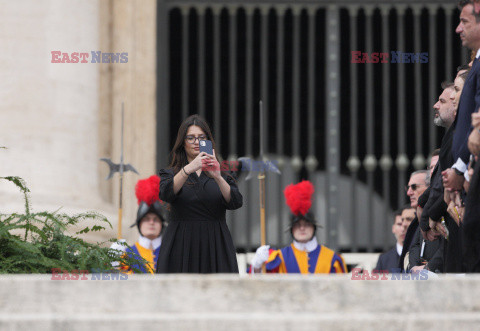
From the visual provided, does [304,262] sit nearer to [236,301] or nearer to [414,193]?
[414,193]

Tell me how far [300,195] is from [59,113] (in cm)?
219

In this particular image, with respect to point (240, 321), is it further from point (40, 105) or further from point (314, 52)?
point (314, 52)

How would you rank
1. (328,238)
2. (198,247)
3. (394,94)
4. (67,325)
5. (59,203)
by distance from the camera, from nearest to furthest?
(67,325)
(198,247)
(59,203)
(328,238)
(394,94)

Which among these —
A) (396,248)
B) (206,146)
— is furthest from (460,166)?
(396,248)

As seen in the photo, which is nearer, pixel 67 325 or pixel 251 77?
pixel 67 325

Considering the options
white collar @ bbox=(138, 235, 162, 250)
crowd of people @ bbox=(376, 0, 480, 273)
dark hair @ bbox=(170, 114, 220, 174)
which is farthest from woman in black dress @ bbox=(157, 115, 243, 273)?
white collar @ bbox=(138, 235, 162, 250)

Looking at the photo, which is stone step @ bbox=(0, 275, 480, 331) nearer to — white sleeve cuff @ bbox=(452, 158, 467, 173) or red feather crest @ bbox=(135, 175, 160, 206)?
white sleeve cuff @ bbox=(452, 158, 467, 173)

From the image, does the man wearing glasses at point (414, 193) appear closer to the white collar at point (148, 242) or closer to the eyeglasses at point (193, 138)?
the eyeglasses at point (193, 138)

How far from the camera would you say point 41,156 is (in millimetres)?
8797

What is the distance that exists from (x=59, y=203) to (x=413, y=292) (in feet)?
18.1

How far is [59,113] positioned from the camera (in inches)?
352

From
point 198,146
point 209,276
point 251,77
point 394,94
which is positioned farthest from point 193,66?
point 209,276

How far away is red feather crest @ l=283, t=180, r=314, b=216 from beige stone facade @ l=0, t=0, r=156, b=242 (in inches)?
65.8

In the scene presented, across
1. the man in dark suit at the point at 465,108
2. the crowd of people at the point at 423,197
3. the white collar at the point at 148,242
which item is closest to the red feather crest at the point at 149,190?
the white collar at the point at 148,242
